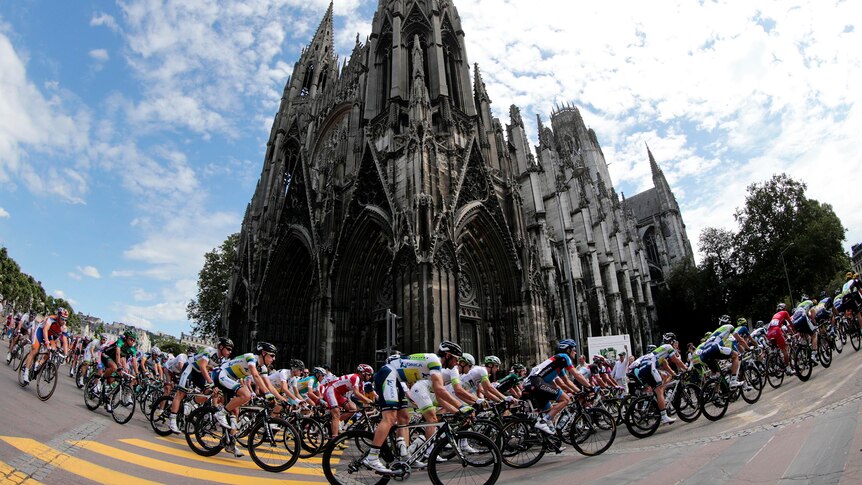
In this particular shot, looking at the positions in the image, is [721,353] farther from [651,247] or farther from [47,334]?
[651,247]

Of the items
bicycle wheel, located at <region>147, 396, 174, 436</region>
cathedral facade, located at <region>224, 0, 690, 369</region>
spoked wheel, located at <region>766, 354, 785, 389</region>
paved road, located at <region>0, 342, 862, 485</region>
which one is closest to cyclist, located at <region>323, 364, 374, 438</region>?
paved road, located at <region>0, 342, 862, 485</region>

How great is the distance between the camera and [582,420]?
634cm

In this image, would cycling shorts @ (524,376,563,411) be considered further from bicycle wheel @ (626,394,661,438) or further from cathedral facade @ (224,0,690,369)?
cathedral facade @ (224,0,690,369)

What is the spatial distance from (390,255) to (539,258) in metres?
6.94

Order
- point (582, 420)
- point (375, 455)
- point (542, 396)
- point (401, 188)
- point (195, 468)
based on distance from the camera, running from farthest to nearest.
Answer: point (401, 188) → point (542, 396) → point (582, 420) → point (195, 468) → point (375, 455)

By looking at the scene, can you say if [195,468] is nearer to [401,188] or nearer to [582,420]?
[582,420]

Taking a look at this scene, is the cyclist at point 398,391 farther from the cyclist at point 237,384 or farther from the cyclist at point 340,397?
the cyclist at point 340,397

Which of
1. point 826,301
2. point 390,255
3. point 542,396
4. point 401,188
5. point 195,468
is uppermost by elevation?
point 401,188

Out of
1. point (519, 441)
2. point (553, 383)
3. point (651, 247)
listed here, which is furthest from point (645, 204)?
point (519, 441)

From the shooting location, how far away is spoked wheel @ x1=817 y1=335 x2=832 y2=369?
32.1 ft

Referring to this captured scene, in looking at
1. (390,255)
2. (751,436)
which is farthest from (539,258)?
(751,436)

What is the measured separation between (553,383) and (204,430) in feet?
17.5

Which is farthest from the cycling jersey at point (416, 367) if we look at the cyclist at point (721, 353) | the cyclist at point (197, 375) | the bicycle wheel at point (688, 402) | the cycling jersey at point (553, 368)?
the cyclist at point (721, 353)

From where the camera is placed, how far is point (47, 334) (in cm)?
857
